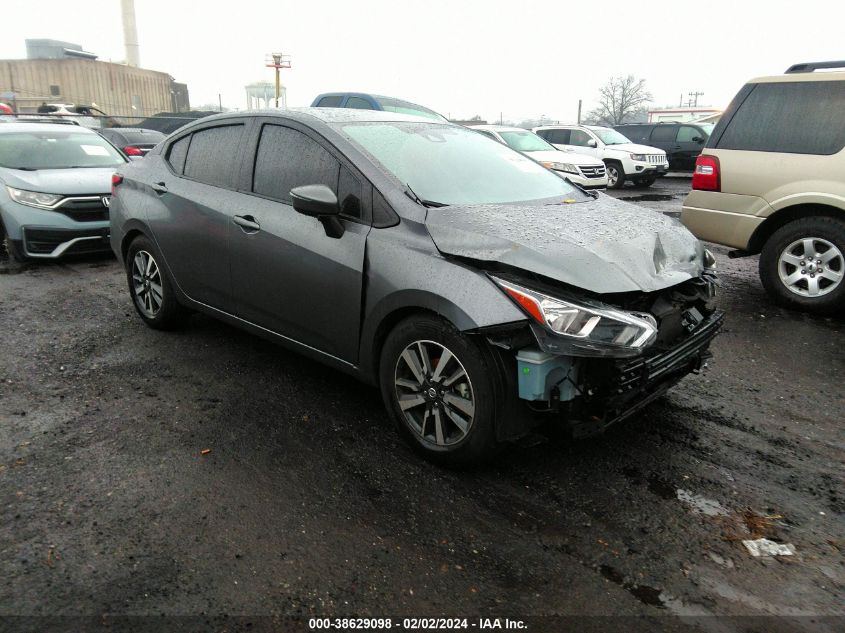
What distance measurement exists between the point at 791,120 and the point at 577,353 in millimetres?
4456

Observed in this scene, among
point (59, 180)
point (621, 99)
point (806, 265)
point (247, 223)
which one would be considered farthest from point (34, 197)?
point (621, 99)

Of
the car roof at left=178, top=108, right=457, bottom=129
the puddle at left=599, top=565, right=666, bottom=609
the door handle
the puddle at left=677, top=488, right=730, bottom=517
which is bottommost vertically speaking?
the puddle at left=599, top=565, right=666, bottom=609

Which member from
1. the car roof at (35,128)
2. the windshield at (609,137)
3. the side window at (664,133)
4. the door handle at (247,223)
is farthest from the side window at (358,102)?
the side window at (664,133)

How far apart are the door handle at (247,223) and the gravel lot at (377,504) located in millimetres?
1028

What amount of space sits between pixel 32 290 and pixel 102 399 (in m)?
3.34

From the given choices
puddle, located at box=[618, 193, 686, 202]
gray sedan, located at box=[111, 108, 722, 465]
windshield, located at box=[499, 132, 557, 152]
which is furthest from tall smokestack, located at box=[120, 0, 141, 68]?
gray sedan, located at box=[111, 108, 722, 465]

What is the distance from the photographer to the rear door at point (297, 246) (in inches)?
133

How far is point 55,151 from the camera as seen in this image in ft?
27.1

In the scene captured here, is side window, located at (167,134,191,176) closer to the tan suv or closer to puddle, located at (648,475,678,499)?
puddle, located at (648,475,678,499)

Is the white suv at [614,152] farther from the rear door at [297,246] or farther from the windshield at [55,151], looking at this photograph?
the rear door at [297,246]

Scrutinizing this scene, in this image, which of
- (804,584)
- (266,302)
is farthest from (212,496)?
(804,584)

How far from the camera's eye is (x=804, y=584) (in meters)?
A: 2.38

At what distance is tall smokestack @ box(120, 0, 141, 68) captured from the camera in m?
90.9

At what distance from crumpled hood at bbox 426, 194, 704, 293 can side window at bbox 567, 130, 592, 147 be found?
15.6 meters
